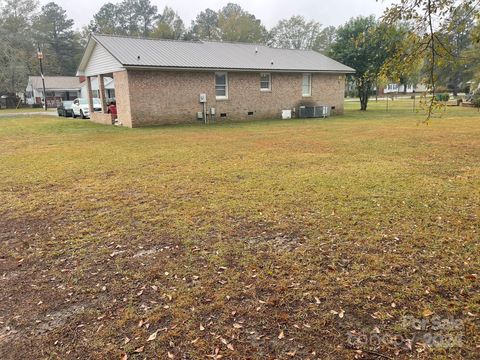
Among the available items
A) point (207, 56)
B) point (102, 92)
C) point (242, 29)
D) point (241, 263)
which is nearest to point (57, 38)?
point (242, 29)

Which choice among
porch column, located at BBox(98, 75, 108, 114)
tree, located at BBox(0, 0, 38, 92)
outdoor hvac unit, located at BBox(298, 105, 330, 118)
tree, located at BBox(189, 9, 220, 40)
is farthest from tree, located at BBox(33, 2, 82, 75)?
outdoor hvac unit, located at BBox(298, 105, 330, 118)

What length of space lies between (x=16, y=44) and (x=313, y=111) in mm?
50161

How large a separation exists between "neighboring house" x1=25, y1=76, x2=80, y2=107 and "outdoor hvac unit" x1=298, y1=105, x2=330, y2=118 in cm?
3939

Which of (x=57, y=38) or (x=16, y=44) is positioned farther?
(x=57, y=38)

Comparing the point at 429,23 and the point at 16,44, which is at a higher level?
the point at 16,44

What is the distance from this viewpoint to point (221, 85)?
868 inches

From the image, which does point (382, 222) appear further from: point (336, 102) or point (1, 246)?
point (336, 102)

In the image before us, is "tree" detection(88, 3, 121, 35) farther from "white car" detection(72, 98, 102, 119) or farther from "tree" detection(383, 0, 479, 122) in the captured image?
"tree" detection(383, 0, 479, 122)

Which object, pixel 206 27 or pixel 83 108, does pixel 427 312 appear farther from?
pixel 206 27

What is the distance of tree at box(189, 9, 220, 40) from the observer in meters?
72.2

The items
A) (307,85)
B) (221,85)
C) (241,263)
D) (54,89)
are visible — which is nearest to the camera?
(241,263)

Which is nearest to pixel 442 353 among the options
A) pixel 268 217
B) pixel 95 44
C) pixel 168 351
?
pixel 168 351

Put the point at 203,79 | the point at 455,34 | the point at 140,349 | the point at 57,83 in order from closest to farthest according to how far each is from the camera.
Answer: the point at 140,349
the point at 455,34
the point at 203,79
the point at 57,83

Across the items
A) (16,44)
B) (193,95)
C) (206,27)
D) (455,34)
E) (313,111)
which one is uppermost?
(206,27)
